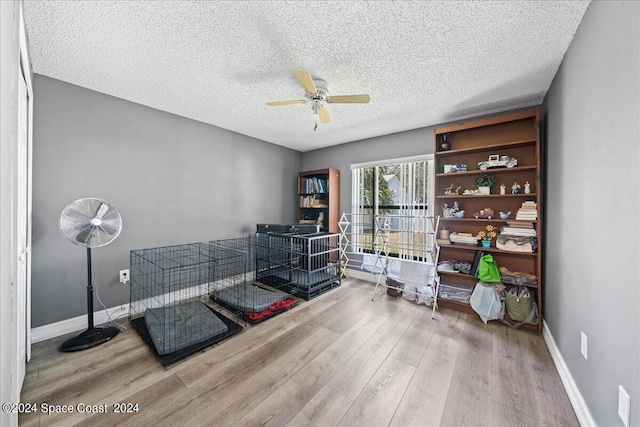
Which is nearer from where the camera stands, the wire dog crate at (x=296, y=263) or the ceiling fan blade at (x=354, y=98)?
the ceiling fan blade at (x=354, y=98)

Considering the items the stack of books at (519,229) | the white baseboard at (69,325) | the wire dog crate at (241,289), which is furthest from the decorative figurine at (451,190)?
the white baseboard at (69,325)

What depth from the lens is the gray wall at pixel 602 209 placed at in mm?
988

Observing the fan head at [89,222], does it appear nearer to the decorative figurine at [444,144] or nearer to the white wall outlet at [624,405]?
the white wall outlet at [624,405]

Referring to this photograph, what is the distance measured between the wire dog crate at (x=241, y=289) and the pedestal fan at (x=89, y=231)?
1018mm

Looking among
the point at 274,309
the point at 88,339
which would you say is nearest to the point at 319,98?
the point at 274,309

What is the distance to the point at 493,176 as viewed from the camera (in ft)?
9.52

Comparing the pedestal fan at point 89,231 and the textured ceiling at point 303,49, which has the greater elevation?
the textured ceiling at point 303,49

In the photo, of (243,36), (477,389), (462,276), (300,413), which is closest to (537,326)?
(462,276)

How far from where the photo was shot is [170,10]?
1458 mm

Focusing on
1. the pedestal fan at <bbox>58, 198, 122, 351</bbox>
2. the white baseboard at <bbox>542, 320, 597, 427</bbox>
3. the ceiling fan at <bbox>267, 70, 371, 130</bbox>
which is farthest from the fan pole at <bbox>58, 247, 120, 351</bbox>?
the white baseboard at <bbox>542, 320, 597, 427</bbox>

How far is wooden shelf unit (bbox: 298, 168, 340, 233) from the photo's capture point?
4289 millimetres

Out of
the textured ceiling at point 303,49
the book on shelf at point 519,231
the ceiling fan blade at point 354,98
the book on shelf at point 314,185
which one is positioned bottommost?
the book on shelf at point 519,231

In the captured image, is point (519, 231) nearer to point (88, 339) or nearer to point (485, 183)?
point (485, 183)

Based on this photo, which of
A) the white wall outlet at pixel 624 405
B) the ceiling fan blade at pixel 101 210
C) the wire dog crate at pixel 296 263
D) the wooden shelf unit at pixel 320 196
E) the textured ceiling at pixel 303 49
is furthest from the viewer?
the wooden shelf unit at pixel 320 196
